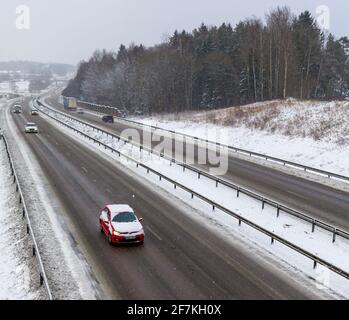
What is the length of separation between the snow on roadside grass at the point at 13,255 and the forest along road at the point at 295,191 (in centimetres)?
1500

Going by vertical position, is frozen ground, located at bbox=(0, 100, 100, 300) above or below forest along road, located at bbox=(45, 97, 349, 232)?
above

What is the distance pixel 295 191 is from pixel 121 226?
14781 mm

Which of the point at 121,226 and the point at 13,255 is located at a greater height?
the point at 121,226

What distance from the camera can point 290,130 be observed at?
47719mm

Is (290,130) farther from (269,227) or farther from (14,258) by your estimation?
(14,258)

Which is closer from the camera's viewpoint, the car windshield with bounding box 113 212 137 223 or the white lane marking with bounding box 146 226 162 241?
the car windshield with bounding box 113 212 137 223

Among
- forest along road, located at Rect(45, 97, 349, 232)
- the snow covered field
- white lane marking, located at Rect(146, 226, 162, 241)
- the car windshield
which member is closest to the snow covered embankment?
the car windshield

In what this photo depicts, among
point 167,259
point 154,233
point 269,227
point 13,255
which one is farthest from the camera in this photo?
point 269,227

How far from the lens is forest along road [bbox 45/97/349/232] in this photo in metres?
24.8

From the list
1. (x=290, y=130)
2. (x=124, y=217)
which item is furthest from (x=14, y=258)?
(x=290, y=130)

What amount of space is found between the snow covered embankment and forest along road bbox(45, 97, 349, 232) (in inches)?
588

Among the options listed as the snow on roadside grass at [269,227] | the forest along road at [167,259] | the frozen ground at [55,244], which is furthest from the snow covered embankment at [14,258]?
the snow on roadside grass at [269,227]

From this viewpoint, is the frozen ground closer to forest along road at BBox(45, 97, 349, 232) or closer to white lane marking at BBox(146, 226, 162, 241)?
white lane marking at BBox(146, 226, 162, 241)

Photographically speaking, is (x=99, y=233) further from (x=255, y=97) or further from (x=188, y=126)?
(x=255, y=97)
